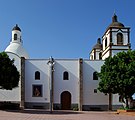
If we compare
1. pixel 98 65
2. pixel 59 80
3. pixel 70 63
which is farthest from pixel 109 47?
pixel 59 80

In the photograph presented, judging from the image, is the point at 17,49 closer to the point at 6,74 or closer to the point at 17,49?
the point at 17,49

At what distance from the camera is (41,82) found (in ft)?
133

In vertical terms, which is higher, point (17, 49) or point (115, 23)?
point (115, 23)

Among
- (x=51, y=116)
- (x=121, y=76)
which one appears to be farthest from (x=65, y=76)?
(x=51, y=116)

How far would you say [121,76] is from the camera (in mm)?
33938

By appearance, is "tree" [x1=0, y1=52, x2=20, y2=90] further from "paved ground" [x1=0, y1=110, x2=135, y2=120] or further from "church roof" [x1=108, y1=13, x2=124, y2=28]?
"church roof" [x1=108, y1=13, x2=124, y2=28]

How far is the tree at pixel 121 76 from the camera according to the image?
33625 millimetres

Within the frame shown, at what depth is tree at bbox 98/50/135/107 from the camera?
110 feet

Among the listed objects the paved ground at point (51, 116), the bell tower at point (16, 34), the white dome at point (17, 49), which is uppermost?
the bell tower at point (16, 34)

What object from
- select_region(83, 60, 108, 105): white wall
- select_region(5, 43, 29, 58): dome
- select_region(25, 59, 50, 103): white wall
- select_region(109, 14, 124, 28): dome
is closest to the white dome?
select_region(5, 43, 29, 58): dome

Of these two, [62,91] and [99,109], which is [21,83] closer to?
[62,91]

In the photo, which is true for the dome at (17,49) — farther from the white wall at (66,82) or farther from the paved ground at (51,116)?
the paved ground at (51,116)

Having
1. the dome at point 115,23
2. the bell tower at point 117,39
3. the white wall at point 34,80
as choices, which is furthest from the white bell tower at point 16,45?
the dome at point 115,23

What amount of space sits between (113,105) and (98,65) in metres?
6.13
